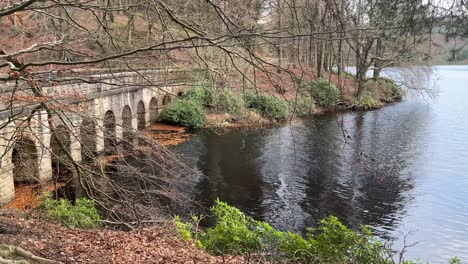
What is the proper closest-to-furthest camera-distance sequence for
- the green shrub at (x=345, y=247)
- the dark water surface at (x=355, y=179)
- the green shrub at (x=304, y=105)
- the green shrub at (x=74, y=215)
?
the green shrub at (x=304, y=105), the green shrub at (x=345, y=247), the green shrub at (x=74, y=215), the dark water surface at (x=355, y=179)

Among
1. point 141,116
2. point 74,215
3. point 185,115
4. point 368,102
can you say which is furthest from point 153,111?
point 74,215

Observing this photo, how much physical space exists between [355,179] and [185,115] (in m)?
12.2

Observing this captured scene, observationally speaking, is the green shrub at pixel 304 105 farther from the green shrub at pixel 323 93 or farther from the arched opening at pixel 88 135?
the arched opening at pixel 88 135

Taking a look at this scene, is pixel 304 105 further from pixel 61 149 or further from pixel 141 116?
pixel 141 116

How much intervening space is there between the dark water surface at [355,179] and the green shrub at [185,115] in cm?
189

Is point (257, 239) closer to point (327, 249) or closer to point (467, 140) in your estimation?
point (327, 249)

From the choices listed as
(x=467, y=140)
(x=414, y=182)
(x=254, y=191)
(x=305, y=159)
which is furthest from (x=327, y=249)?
(x=467, y=140)

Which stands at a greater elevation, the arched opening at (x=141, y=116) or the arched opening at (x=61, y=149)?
the arched opening at (x=61, y=149)

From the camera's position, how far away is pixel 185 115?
25578 millimetres

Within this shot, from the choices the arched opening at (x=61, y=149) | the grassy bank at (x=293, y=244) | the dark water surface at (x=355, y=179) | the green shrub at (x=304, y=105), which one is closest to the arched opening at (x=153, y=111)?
the dark water surface at (x=355, y=179)

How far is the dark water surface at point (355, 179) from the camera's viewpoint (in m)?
12.0

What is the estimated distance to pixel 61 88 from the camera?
15.4 metres

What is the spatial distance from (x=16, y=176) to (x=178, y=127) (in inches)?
463

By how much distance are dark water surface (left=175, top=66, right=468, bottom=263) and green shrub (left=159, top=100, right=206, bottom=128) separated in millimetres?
1888
